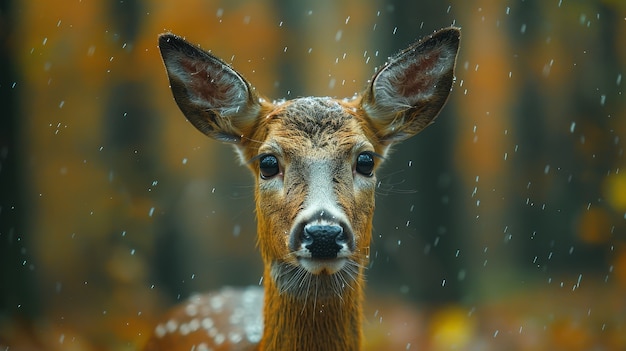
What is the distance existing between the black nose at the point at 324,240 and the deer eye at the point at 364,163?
24.0 inches

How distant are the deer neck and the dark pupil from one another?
0.54 m

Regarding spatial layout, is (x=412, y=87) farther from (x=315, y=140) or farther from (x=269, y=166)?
(x=269, y=166)

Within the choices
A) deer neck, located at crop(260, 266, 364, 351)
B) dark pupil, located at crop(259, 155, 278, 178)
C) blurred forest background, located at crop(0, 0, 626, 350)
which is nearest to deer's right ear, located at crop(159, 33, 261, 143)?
dark pupil, located at crop(259, 155, 278, 178)

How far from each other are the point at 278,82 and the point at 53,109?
3772mm

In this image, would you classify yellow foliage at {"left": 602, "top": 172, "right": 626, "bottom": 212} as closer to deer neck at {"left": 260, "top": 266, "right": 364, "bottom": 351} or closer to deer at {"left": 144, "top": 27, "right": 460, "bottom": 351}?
deer at {"left": 144, "top": 27, "right": 460, "bottom": 351}

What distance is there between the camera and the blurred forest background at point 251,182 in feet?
30.7

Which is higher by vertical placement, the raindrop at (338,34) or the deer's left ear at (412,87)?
the raindrop at (338,34)

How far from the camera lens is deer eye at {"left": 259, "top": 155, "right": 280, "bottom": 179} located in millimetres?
3939

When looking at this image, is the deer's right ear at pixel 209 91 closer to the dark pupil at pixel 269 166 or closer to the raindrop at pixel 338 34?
the dark pupil at pixel 269 166

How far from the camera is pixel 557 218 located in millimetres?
13336

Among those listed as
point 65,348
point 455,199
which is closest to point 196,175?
point 455,199

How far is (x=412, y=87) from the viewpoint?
4.31 m

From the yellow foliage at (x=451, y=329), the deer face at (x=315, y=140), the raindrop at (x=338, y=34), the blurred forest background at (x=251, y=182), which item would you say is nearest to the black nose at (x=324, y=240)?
the deer face at (x=315, y=140)

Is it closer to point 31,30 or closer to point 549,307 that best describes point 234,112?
point 31,30
